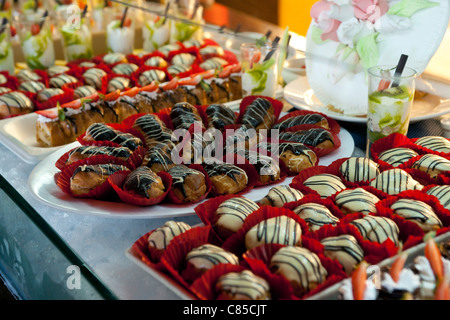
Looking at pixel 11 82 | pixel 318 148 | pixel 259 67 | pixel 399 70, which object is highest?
pixel 399 70

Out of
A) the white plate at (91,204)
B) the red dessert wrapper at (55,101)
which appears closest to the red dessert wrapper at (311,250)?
the white plate at (91,204)

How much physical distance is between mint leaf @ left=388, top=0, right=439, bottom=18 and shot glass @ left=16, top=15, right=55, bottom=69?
174cm

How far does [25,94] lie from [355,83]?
1293 millimetres

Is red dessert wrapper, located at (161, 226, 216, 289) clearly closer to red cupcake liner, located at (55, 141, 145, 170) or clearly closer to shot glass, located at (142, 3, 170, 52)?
red cupcake liner, located at (55, 141, 145, 170)

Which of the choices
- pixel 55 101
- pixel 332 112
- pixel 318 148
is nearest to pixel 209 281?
pixel 318 148

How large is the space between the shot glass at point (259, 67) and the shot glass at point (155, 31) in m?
1.03

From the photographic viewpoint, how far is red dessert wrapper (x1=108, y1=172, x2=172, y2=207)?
46.3 inches

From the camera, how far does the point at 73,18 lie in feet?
8.52

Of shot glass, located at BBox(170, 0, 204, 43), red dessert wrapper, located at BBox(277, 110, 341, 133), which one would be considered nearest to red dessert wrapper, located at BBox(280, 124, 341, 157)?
red dessert wrapper, located at BBox(277, 110, 341, 133)

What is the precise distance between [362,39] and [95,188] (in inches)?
37.7

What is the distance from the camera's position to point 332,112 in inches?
69.0

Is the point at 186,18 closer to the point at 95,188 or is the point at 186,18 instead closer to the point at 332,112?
the point at 332,112

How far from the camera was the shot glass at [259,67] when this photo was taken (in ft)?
6.08

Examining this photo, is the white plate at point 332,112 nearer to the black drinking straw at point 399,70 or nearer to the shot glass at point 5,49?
the black drinking straw at point 399,70
